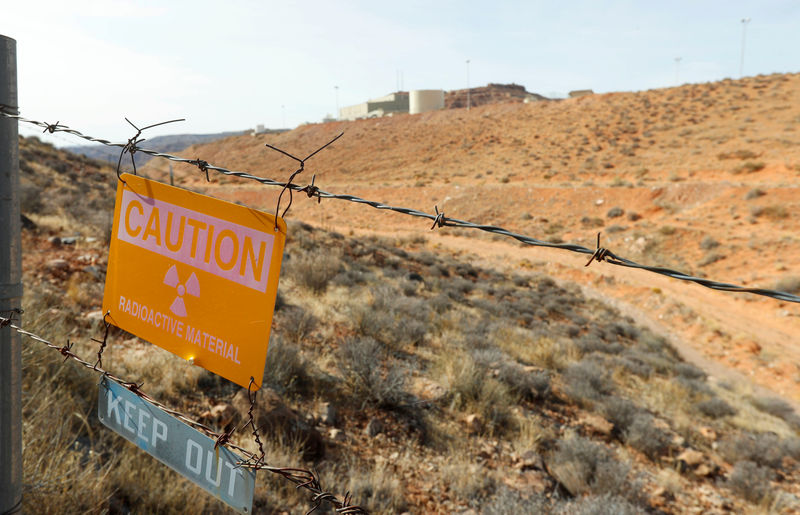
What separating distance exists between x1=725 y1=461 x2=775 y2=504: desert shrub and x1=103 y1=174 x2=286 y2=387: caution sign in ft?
21.0

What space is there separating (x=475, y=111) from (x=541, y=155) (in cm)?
1944

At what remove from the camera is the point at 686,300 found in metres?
16.6

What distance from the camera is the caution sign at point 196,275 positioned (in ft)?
5.35

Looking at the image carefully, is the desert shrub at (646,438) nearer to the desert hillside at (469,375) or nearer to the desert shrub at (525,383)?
the desert hillside at (469,375)

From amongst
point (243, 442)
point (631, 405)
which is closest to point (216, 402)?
point (243, 442)

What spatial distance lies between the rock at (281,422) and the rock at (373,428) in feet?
1.99

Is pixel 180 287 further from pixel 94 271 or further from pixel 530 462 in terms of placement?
pixel 94 271

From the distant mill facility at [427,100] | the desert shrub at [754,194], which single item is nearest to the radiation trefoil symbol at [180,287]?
the desert shrub at [754,194]

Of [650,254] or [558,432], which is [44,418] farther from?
[650,254]

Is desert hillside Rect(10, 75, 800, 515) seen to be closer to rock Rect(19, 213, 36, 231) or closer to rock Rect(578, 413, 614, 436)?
rock Rect(578, 413, 614, 436)

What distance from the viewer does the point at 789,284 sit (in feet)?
53.8

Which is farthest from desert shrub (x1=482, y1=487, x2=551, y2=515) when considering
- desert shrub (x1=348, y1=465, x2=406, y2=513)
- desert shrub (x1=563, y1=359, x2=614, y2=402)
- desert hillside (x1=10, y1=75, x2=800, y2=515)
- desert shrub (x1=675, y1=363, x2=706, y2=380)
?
desert shrub (x1=675, y1=363, x2=706, y2=380)

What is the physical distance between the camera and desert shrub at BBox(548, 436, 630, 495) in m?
4.80

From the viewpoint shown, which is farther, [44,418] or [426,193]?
[426,193]
